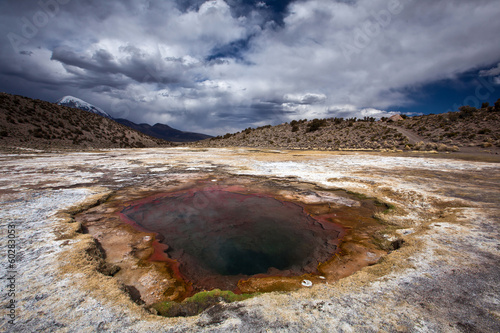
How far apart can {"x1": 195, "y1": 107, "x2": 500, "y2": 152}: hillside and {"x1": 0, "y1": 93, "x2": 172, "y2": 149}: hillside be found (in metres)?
26.0

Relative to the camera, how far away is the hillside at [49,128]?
75.1 feet

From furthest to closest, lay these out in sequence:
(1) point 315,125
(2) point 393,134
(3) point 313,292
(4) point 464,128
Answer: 1. (1) point 315,125
2. (2) point 393,134
3. (4) point 464,128
4. (3) point 313,292

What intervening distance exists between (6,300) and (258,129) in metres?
52.9

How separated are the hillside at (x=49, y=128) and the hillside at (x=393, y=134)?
26028mm

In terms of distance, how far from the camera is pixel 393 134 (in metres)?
34.9

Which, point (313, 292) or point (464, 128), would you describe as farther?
point (464, 128)

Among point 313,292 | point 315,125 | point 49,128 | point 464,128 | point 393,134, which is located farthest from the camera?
point 315,125

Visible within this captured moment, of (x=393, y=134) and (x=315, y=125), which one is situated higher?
(x=315, y=125)

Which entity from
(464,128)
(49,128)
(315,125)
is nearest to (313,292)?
(49,128)

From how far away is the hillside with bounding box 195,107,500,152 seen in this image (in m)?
26.7

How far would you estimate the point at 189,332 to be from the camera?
1900 millimetres

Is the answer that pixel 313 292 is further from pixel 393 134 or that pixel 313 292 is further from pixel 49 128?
pixel 393 134

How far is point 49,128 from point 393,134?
51378 mm

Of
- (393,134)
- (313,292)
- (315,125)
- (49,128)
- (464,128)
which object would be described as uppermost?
(315,125)
